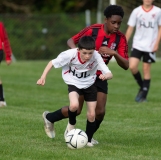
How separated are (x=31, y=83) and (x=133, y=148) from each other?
9232 millimetres

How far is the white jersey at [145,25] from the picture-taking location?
12.4m

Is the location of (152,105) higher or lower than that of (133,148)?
lower

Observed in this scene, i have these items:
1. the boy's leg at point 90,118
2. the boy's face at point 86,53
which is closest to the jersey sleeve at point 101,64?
the boy's face at point 86,53

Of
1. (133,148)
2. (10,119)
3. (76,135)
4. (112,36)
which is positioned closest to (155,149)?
(133,148)

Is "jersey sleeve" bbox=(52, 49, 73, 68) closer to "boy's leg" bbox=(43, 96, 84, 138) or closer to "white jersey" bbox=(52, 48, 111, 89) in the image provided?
"white jersey" bbox=(52, 48, 111, 89)

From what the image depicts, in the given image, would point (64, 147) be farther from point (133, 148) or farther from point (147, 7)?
point (147, 7)

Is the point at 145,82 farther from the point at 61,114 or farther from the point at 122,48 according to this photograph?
the point at 61,114

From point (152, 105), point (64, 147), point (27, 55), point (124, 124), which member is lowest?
point (27, 55)

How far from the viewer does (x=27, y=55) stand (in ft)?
87.8

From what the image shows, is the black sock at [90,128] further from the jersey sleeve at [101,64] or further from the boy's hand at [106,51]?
the boy's hand at [106,51]

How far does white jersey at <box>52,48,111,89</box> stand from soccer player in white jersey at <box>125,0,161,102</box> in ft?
16.3

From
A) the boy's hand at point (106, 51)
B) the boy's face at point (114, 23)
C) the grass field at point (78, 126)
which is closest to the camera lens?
the grass field at point (78, 126)

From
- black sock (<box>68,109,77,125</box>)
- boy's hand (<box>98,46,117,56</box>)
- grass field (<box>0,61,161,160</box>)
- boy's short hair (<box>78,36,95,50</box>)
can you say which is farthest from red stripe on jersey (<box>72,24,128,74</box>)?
grass field (<box>0,61,161,160</box>)

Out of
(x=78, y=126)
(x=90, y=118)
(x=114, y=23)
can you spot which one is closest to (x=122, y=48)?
(x=114, y=23)
